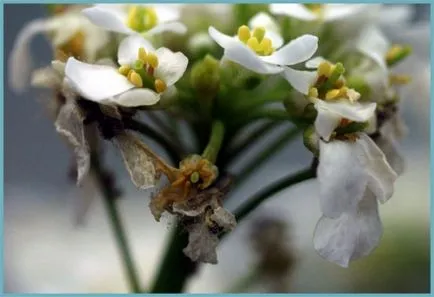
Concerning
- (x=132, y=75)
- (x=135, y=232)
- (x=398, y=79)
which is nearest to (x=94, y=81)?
(x=132, y=75)

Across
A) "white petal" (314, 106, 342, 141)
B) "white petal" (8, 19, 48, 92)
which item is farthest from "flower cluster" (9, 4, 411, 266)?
"white petal" (8, 19, 48, 92)

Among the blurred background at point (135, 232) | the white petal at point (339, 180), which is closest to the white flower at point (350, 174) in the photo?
the white petal at point (339, 180)

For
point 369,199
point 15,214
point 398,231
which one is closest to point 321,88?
point 369,199

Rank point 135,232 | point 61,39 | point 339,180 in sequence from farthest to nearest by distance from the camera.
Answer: point 135,232
point 61,39
point 339,180

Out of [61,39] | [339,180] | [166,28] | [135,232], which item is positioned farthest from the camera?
[135,232]

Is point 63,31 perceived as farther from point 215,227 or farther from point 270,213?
point 270,213

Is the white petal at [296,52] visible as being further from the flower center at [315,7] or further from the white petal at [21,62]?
the white petal at [21,62]

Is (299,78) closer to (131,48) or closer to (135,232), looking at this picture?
(131,48)
